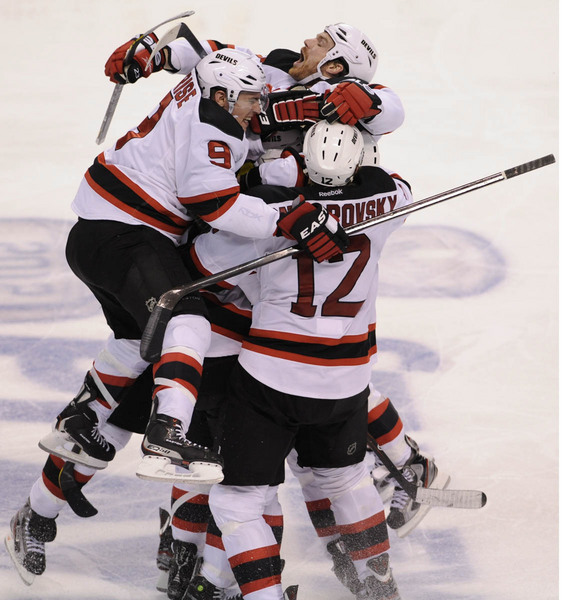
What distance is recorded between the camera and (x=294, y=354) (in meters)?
3.07

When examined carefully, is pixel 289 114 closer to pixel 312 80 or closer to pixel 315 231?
pixel 312 80

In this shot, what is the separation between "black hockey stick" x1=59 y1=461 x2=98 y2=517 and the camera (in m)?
3.51

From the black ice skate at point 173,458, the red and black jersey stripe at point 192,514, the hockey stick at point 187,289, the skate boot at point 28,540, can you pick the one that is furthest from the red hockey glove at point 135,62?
the skate boot at point 28,540

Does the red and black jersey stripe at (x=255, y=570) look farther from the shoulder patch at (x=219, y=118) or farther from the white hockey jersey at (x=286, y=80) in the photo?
the white hockey jersey at (x=286, y=80)

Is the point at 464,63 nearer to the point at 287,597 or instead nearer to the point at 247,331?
the point at 247,331

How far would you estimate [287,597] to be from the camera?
322cm

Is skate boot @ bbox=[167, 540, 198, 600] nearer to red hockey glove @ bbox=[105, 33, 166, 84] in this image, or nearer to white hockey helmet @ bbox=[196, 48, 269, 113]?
white hockey helmet @ bbox=[196, 48, 269, 113]

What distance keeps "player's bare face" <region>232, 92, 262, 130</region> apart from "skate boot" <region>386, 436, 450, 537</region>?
1.40m

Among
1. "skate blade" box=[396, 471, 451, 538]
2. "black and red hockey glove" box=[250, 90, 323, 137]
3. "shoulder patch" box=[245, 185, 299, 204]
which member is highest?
"black and red hockey glove" box=[250, 90, 323, 137]

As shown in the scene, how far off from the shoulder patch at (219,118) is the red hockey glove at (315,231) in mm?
290

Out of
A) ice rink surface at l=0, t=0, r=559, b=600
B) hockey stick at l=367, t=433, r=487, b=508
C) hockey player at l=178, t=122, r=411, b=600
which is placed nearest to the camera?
hockey player at l=178, t=122, r=411, b=600

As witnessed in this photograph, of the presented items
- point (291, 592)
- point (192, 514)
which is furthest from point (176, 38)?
point (291, 592)

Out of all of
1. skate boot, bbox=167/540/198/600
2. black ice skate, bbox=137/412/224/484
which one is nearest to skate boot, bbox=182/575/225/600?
skate boot, bbox=167/540/198/600

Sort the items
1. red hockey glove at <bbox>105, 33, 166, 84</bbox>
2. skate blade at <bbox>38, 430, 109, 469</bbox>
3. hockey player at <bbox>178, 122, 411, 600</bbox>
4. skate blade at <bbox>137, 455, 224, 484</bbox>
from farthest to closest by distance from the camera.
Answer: red hockey glove at <bbox>105, 33, 166, 84</bbox> < skate blade at <bbox>38, 430, 109, 469</bbox> < hockey player at <bbox>178, 122, 411, 600</bbox> < skate blade at <bbox>137, 455, 224, 484</bbox>
